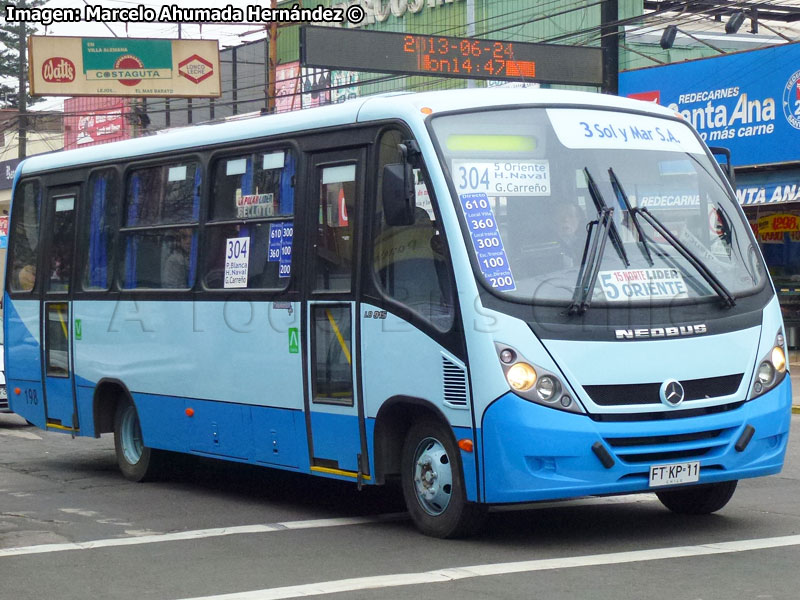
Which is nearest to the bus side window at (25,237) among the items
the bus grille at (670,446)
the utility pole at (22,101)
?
the bus grille at (670,446)

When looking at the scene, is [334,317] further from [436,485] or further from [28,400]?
[28,400]

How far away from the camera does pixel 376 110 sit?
9.41 m

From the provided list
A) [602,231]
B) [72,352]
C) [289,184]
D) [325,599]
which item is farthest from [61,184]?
[325,599]

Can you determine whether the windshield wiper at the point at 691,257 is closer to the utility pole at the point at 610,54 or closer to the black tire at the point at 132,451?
the black tire at the point at 132,451

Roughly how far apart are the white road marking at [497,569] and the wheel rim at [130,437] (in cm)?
564

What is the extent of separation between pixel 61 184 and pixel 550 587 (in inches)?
320

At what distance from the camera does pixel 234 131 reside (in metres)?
Result: 11.0

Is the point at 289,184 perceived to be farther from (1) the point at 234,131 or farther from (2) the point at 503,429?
(2) the point at 503,429

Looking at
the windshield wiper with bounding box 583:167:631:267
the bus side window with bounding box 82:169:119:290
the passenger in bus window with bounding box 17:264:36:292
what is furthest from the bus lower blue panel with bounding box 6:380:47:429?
the windshield wiper with bounding box 583:167:631:267

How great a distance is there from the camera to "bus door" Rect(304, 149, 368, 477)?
945cm

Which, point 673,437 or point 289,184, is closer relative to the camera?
point 673,437

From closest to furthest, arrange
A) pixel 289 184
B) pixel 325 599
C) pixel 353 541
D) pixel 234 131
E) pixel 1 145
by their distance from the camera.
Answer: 1. pixel 325 599
2. pixel 353 541
3. pixel 289 184
4. pixel 234 131
5. pixel 1 145

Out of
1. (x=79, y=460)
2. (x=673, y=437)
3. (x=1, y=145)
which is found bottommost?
(x=79, y=460)

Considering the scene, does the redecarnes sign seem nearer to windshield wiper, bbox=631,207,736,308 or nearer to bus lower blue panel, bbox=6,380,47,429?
bus lower blue panel, bbox=6,380,47,429
